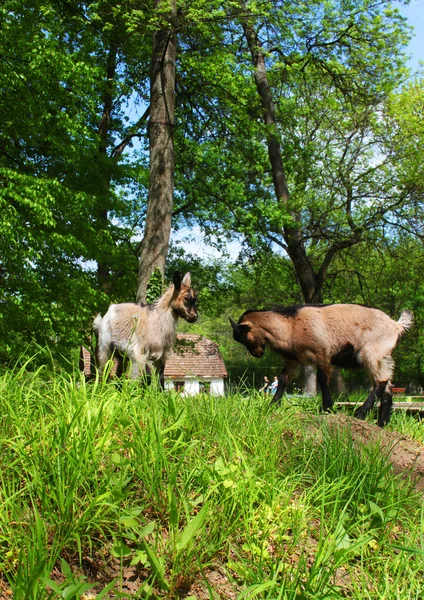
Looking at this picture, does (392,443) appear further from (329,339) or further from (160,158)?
(160,158)

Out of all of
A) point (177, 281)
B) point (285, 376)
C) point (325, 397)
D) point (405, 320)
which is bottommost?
point (325, 397)

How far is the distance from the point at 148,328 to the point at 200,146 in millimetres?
11675

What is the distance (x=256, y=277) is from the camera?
70.9 ft

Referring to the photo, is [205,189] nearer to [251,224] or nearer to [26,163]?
[251,224]

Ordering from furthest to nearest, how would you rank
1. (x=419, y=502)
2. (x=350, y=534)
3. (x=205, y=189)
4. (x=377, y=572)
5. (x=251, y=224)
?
(x=205, y=189) < (x=251, y=224) < (x=419, y=502) < (x=350, y=534) < (x=377, y=572)

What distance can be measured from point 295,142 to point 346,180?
2506 millimetres

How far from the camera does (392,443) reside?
6.00 m

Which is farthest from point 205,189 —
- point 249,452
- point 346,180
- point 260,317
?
point 249,452

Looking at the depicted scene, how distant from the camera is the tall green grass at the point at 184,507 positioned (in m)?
3.07

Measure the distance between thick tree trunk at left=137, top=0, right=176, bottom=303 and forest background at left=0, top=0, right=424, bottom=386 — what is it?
0.30ft

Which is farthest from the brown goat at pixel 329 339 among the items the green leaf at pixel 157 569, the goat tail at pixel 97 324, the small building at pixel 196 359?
the small building at pixel 196 359

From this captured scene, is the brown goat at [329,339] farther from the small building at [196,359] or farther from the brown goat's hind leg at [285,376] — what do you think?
the small building at [196,359]

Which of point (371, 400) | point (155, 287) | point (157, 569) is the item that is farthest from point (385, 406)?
point (157, 569)

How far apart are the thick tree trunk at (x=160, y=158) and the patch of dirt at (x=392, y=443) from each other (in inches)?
184
